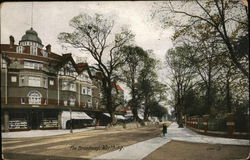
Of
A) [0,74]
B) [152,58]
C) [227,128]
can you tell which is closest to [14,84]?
[0,74]

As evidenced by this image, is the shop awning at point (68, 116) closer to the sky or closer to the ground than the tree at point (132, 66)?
closer to the ground

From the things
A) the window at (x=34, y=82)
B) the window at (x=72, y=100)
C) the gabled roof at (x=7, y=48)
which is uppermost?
the gabled roof at (x=7, y=48)

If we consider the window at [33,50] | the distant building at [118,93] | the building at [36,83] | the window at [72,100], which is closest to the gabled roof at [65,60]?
the building at [36,83]

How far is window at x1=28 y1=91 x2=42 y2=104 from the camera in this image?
10619 millimetres

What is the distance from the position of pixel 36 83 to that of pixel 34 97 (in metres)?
0.66

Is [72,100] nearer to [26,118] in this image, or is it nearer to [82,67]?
[82,67]

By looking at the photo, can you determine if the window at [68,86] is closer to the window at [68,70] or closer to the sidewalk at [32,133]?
the window at [68,70]

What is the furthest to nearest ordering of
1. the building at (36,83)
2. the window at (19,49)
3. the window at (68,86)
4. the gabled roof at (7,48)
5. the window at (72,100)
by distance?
the window at (72,100)
the window at (68,86)
the window at (19,49)
the building at (36,83)
the gabled roof at (7,48)

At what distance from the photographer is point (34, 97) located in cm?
1088

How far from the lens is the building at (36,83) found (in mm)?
9414

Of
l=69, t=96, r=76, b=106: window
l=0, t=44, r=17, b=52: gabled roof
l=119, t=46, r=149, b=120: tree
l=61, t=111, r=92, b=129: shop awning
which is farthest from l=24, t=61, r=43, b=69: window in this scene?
l=119, t=46, r=149, b=120: tree

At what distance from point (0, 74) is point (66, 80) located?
2.88 meters

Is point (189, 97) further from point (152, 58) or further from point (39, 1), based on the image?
point (39, 1)

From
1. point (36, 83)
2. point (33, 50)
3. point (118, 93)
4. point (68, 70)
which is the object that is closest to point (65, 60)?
point (68, 70)
